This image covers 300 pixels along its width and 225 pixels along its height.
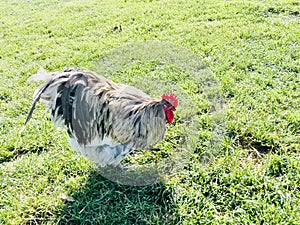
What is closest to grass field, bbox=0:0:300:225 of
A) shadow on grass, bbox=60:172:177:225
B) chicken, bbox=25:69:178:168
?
shadow on grass, bbox=60:172:177:225

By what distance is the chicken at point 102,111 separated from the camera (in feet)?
7.92

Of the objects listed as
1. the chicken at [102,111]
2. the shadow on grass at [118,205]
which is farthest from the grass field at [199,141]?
the chicken at [102,111]

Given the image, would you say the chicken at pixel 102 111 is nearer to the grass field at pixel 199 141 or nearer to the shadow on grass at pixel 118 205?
the shadow on grass at pixel 118 205

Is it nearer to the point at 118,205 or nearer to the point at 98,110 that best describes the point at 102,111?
the point at 98,110

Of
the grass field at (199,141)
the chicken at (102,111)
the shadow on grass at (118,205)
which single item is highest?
the chicken at (102,111)

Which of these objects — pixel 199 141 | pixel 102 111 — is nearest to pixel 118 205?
pixel 102 111

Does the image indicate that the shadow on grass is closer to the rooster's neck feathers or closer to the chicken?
the chicken

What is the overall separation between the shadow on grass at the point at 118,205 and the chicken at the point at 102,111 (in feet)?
0.97

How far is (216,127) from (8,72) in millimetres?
3283

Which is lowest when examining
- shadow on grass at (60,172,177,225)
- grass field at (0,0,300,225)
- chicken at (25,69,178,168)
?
shadow on grass at (60,172,177,225)

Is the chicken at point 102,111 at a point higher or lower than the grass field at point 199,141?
higher

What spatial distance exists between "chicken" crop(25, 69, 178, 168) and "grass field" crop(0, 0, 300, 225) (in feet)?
1.39

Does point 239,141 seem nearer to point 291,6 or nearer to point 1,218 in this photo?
point 1,218

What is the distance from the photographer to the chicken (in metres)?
2.41
